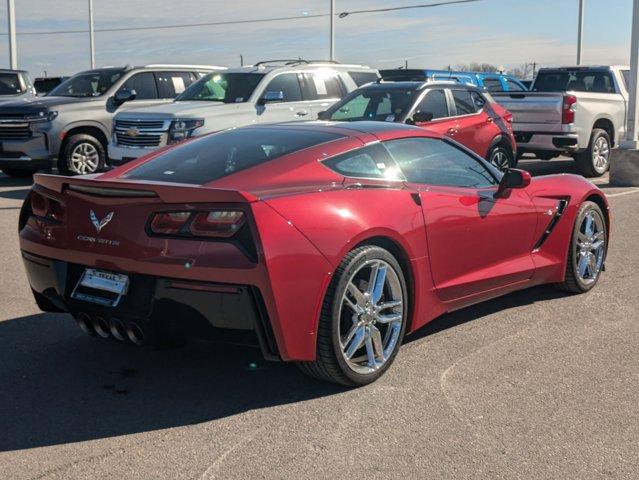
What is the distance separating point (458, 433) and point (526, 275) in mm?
A: 2224

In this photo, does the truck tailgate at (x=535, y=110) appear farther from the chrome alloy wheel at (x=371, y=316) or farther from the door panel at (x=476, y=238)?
the chrome alloy wheel at (x=371, y=316)

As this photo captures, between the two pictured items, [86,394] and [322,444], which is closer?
[322,444]

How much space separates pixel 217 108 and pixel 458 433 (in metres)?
9.31

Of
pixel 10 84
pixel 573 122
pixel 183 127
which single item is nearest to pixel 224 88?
pixel 183 127

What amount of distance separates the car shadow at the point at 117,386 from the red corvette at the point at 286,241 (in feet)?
1.12

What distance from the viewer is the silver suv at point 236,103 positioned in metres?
12.2

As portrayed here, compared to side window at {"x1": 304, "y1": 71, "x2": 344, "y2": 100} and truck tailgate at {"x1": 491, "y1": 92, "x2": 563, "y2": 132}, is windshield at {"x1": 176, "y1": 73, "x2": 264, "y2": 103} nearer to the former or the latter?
side window at {"x1": 304, "y1": 71, "x2": 344, "y2": 100}

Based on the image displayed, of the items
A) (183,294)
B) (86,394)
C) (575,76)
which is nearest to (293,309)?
(183,294)

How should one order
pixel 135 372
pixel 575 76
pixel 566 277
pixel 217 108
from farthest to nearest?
pixel 575 76, pixel 217 108, pixel 566 277, pixel 135 372

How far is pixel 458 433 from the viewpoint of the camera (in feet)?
12.7

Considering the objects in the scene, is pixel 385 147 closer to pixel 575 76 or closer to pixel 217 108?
pixel 217 108

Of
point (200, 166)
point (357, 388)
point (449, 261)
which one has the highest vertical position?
point (200, 166)

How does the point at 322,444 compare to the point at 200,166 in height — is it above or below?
below

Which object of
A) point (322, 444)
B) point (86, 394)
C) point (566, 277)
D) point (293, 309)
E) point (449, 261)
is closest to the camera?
point (322, 444)
